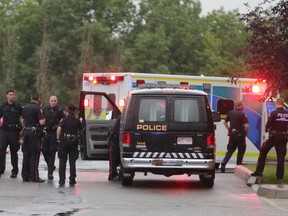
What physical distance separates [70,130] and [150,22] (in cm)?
5566

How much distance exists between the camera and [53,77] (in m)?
63.7

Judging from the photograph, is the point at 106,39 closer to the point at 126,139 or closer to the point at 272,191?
the point at 126,139

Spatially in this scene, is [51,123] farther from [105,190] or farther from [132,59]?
[132,59]

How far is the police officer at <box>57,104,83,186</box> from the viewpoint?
16578 mm

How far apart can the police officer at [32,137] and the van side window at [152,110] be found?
213 cm

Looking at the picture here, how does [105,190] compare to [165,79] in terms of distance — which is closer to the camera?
[105,190]

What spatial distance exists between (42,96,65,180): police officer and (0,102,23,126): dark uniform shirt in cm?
56

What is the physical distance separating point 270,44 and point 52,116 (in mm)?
4651

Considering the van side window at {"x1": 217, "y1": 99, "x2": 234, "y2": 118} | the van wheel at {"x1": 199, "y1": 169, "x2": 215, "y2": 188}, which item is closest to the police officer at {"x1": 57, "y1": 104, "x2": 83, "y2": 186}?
the van wheel at {"x1": 199, "y1": 169, "x2": 215, "y2": 188}

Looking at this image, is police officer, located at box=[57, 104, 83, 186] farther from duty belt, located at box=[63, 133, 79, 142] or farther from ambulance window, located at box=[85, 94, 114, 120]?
ambulance window, located at box=[85, 94, 114, 120]

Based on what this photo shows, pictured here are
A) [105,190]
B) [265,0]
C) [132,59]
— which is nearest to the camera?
[105,190]

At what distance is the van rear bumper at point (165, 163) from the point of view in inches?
627

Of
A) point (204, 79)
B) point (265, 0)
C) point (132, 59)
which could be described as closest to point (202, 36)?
point (132, 59)

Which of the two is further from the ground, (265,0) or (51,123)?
(265,0)
